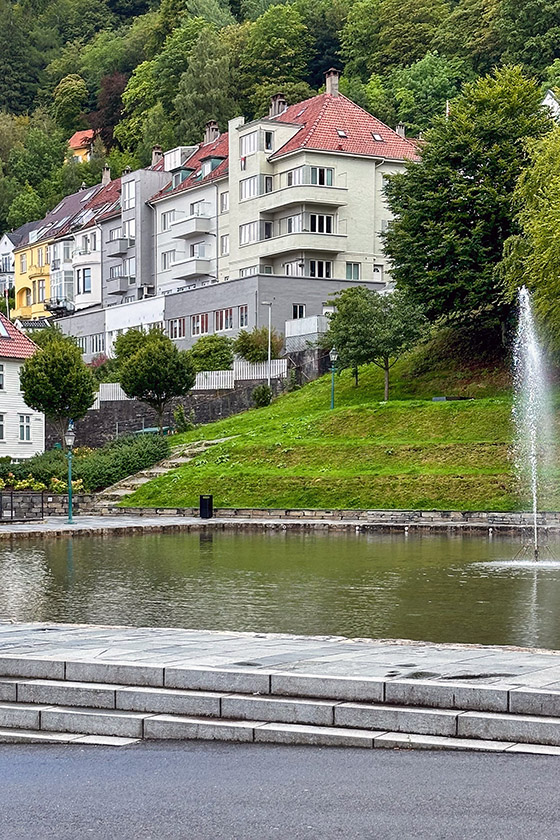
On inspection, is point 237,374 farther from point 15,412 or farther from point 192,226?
point 192,226

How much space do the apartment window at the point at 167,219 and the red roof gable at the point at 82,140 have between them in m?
51.8

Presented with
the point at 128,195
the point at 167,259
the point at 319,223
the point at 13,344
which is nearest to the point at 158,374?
the point at 13,344

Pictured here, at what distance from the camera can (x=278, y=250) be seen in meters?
72.8

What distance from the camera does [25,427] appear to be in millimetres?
62156

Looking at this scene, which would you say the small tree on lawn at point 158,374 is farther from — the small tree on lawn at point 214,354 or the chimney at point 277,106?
the chimney at point 277,106

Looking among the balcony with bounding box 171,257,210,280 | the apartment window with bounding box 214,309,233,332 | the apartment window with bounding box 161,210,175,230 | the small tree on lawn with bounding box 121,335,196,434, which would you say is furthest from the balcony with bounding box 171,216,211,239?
the small tree on lawn with bounding box 121,335,196,434

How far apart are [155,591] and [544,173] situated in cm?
2936

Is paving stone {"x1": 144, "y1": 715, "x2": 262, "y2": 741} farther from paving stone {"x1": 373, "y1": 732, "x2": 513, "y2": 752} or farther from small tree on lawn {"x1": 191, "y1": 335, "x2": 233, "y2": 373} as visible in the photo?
small tree on lawn {"x1": 191, "y1": 335, "x2": 233, "y2": 373}

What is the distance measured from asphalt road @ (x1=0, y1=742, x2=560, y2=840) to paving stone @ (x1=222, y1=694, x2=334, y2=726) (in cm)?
44

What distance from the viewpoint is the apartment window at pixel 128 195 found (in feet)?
298

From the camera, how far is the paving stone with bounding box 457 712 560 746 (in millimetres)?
8609

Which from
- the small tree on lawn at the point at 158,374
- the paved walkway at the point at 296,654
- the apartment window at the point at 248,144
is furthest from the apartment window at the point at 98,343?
the paved walkway at the point at 296,654

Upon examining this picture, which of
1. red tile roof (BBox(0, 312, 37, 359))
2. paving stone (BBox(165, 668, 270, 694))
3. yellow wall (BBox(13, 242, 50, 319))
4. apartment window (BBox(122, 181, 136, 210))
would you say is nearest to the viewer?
paving stone (BBox(165, 668, 270, 694))

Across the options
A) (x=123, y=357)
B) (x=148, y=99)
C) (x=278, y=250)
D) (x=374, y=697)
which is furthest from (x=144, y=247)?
(x=374, y=697)
